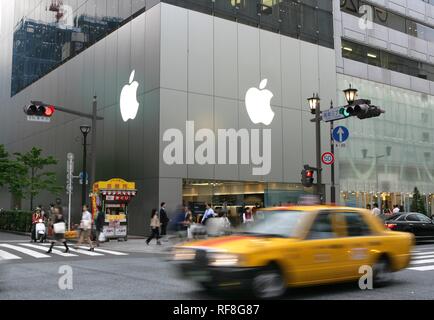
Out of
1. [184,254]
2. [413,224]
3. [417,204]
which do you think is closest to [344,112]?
[413,224]

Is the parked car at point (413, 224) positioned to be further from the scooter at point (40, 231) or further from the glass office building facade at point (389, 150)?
the scooter at point (40, 231)

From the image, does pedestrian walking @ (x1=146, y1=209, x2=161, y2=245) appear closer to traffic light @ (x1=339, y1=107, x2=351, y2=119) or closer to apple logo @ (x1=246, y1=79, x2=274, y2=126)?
traffic light @ (x1=339, y1=107, x2=351, y2=119)

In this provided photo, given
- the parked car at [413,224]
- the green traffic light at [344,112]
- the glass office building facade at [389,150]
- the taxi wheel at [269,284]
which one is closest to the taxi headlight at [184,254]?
the taxi wheel at [269,284]

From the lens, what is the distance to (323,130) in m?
32.7

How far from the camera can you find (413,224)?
21203 millimetres

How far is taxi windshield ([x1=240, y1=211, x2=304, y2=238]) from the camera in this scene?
8680 mm

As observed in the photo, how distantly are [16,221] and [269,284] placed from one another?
1159 inches

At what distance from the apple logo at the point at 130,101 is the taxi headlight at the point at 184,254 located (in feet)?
67.4

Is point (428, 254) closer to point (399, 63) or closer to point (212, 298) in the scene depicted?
point (212, 298)

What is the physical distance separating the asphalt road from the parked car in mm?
7307

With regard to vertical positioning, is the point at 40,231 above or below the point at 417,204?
below

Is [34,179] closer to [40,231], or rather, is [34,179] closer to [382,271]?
[40,231]
